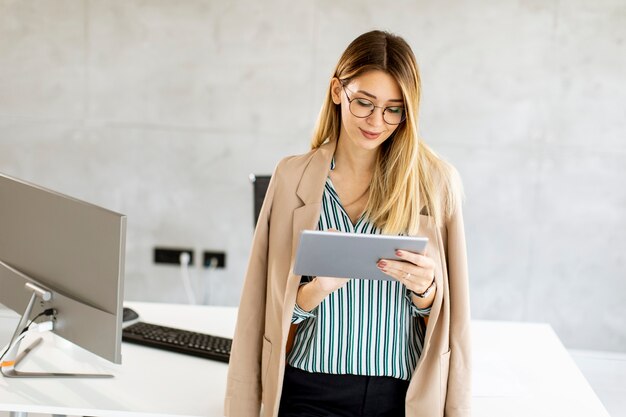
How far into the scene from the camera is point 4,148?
12.5 ft

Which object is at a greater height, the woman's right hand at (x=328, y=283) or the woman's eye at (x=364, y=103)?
the woman's eye at (x=364, y=103)

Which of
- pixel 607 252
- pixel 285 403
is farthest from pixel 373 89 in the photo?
pixel 607 252

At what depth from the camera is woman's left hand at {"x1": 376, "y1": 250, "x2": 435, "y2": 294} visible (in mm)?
1560

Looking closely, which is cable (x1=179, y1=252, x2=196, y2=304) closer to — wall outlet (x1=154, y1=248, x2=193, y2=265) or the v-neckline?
wall outlet (x1=154, y1=248, x2=193, y2=265)

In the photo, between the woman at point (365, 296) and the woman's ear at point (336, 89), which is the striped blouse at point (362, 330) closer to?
the woman at point (365, 296)

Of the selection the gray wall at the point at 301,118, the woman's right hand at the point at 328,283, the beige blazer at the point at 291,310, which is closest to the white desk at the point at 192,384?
the beige blazer at the point at 291,310

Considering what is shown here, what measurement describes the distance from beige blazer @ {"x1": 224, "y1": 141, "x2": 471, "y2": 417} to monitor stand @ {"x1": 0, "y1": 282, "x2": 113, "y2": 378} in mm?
449

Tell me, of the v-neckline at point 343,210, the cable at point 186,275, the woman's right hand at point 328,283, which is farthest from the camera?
the cable at point 186,275

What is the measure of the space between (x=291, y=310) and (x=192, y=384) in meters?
0.45

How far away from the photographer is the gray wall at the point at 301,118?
3525mm

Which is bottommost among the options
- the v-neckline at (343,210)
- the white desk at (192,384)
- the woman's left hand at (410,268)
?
the white desk at (192,384)

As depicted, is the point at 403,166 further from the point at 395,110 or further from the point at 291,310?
the point at 291,310

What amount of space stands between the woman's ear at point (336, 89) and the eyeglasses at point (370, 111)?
0.06m

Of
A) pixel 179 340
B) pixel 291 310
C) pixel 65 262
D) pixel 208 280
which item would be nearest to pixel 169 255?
pixel 208 280
